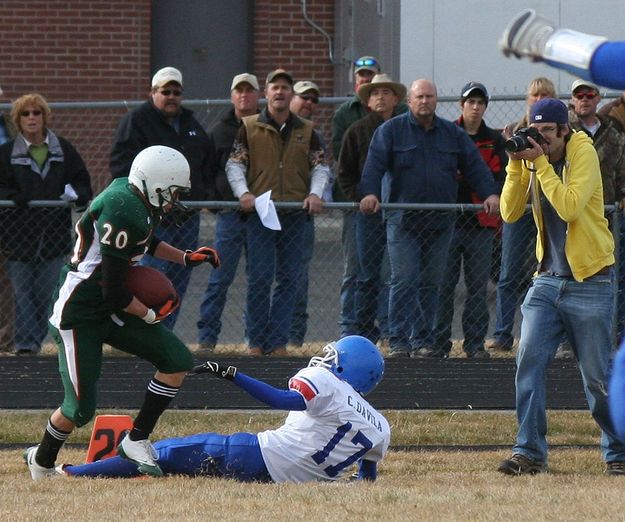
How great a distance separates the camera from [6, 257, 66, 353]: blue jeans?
39.2 feet

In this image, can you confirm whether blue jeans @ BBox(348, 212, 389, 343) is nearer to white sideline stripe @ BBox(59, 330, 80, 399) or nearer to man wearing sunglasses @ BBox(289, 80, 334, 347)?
man wearing sunglasses @ BBox(289, 80, 334, 347)

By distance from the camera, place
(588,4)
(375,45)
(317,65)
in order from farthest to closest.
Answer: (317,65) < (375,45) < (588,4)

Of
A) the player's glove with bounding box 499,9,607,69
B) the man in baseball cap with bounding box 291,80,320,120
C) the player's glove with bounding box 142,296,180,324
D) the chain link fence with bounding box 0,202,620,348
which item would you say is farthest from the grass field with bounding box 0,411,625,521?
the man in baseball cap with bounding box 291,80,320,120

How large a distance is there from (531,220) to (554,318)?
12.5ft

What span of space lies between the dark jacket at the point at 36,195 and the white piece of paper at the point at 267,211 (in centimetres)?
136

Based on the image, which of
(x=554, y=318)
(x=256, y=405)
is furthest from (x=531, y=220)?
(x=554, y=318)

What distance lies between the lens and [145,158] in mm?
7812

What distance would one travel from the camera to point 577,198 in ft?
25.7

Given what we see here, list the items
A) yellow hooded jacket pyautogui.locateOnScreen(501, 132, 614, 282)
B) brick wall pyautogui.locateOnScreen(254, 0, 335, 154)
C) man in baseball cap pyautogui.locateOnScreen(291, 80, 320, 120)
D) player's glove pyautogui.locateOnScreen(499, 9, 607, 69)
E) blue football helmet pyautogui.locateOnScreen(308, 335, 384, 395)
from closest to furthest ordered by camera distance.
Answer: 1. player's glove pyautogui.locateOnScreen(499, 9, 607, 69)
2. blue football helmet pyautogui.locateOnScreen(308, 335, 384, 395)
3. yellow hooded jacket pyautogui.locateOnScreen(501, 132, 614, 282)
4. man in baseball cap pyautogui.locateOnScreen(291, 80, 320, 120)
5. brick wall pyautogui.locateOnScreen(254, 0, 335, 154)

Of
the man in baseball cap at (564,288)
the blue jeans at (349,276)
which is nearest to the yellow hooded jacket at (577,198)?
the man in baseball cap at (564,288)

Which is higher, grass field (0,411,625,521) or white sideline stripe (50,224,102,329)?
white sideline stripe (50,224,102,329)

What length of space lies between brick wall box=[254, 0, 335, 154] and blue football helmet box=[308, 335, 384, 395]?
1241 centimetres

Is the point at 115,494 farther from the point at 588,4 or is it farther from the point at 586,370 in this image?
the point at 588,4

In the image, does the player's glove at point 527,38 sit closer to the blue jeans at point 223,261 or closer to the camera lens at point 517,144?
the camera lens at point 517,144
